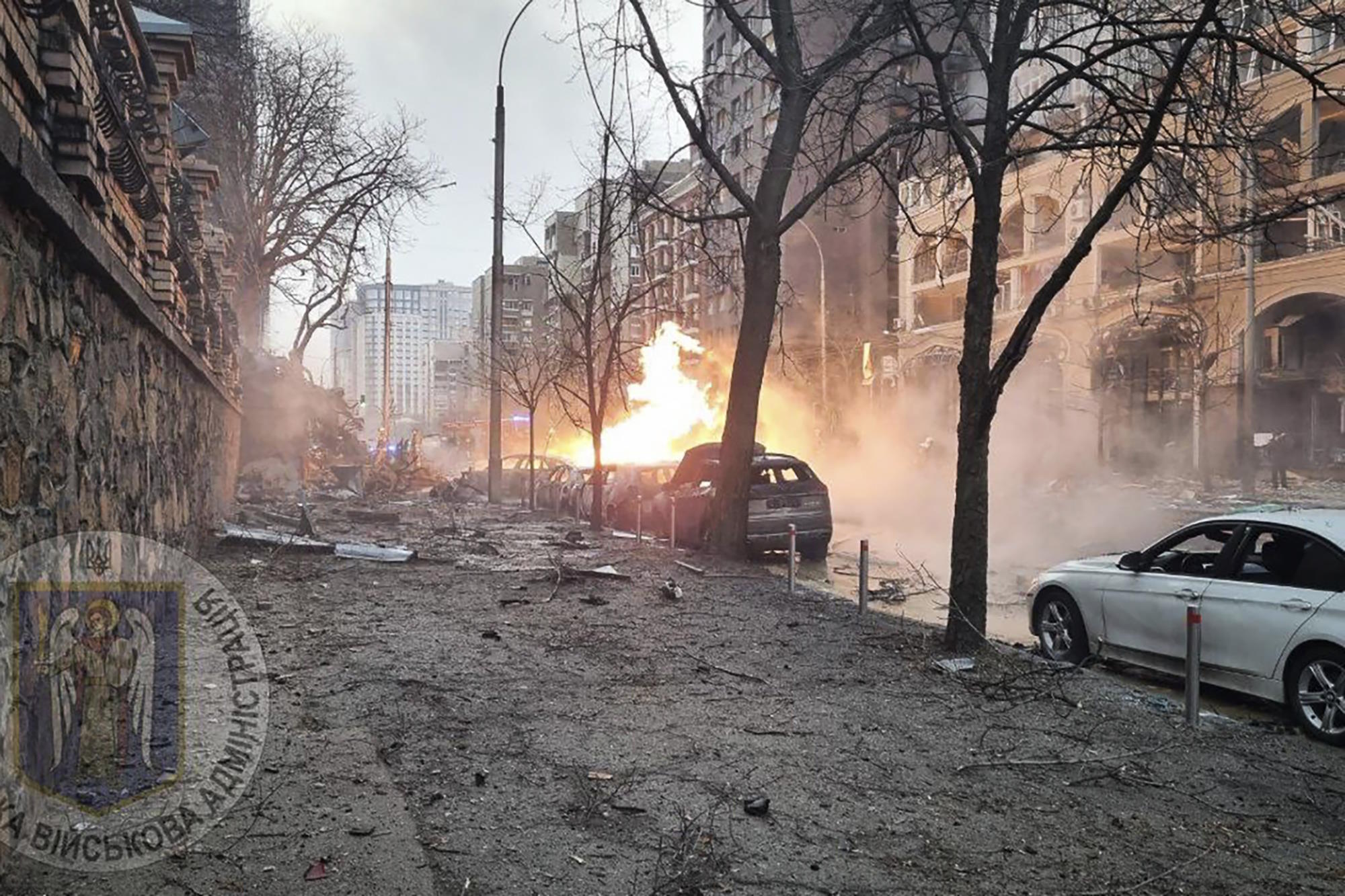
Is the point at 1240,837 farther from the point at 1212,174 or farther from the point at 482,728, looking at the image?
the point at 1212,174

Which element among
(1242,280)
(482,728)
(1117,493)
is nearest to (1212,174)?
(482,728)

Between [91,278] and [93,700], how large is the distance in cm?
216

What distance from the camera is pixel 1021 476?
32.8 meters

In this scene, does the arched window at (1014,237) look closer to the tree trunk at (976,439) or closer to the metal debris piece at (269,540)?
the metal debris piece at (269,540)

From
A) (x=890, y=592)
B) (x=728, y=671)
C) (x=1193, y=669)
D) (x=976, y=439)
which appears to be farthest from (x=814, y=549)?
(x=1193, y=669)

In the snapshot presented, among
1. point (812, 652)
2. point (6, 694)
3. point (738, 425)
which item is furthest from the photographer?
point (738, 425)

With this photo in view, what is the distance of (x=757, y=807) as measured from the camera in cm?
416

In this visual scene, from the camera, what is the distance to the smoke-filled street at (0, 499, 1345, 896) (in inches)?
141

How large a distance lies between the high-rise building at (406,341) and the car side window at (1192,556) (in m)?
96.0

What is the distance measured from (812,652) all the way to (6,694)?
18.4 ft

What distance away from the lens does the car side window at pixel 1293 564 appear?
6.20 m

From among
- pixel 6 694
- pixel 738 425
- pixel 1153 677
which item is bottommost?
pixel 1153 677

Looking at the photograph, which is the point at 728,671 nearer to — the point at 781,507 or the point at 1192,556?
the point at 1192,556

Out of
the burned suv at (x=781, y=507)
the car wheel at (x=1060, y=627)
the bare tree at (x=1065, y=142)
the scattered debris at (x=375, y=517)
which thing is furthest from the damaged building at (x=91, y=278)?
the scattered debris at (x=375, y=517)
